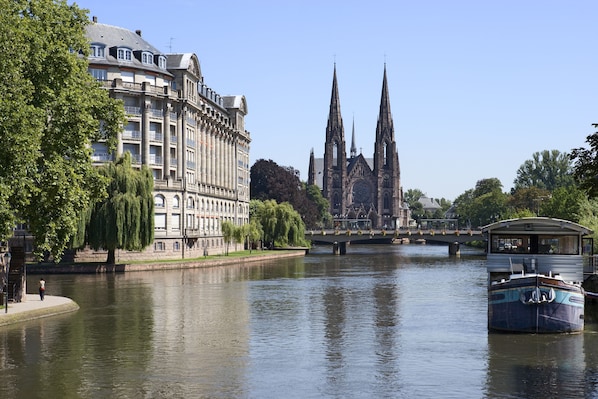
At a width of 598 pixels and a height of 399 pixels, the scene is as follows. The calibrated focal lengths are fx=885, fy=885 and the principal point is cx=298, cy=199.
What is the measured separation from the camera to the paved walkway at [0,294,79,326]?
45906 millimetres

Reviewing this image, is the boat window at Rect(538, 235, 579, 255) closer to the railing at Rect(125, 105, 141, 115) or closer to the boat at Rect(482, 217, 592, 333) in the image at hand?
the boat at Rect(482, 217, 592, 333)

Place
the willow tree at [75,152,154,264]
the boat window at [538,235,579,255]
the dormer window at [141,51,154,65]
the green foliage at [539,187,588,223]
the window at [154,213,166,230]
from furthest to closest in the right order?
the dormer window at [141,51,154,65]
the green foliage at [539,187,588,223]
the window at [154,213,166,230]
the willow tree at [75,152,154,264]
the boat window at [538,235,579,255]

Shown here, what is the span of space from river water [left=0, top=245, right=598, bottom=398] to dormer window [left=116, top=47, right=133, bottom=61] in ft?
164

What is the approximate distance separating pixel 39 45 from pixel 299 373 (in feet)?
79.5

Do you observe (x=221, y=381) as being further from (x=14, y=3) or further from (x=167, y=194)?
(x=167, y=194)

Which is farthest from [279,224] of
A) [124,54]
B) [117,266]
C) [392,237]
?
[117,266]

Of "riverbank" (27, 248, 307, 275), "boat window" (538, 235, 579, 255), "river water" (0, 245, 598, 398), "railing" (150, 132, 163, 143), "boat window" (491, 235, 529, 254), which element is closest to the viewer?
"river water" (0, 245, 598, 398)

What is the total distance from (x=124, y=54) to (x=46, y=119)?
6367 centimetres

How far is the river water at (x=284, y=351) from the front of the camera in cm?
3028

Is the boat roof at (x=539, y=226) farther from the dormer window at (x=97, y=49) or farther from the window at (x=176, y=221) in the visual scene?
the dormer window at (x=97, y=49)

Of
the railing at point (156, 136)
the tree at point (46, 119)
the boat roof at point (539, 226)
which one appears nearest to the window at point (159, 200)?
the railing at point (156, 136)

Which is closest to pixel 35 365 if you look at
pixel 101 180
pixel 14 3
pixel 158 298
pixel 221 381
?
pixel 221 381

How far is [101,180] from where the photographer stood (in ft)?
169

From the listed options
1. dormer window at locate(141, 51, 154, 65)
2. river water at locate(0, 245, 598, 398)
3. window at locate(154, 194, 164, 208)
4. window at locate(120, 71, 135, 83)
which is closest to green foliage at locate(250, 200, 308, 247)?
window at locate(154, 194, 164, 208)
